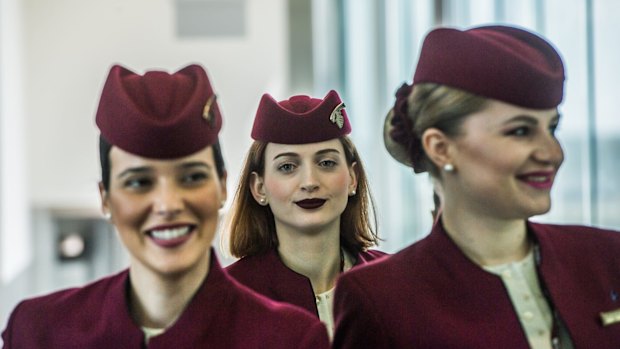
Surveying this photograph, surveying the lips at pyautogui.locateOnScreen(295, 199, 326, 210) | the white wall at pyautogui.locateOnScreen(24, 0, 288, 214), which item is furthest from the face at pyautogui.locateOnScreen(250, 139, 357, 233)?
the white wall at pyautogui.locateOnScreen(24, 0, 288, 214)

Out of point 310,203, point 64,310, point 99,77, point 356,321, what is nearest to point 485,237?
point 356,321

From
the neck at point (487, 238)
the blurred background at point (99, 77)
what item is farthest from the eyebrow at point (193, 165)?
the blurred background at point (99, 77)

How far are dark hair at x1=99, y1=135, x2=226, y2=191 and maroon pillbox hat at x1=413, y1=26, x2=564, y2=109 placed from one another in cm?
33

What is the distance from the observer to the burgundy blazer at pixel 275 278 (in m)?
1.80

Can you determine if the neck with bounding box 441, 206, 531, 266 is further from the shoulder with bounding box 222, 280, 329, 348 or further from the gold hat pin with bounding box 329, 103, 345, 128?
the gold hat pin with bounding box 329, 103, 345, 128

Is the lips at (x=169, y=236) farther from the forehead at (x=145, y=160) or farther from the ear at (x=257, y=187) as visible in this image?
the ear at (x=257, y=187)

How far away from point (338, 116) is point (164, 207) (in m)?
0.55

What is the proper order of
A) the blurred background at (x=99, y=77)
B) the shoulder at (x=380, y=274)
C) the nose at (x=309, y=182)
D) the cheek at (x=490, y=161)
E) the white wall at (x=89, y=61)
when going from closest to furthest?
the cheek at (x=490, y=161), the shoulder at (x=380, y=274), the nose at (x=309, y=182), the blurred background at (x=99, y=77), the white wall at (x=89, y=61)

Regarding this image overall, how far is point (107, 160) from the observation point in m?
1.46

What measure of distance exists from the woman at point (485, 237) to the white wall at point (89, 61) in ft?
13.8

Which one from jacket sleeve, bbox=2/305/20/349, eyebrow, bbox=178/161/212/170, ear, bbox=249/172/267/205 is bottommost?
jacket sleeve, bbox=2/305/20/349

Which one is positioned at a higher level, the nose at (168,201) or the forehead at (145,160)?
the forehead at (145,160)

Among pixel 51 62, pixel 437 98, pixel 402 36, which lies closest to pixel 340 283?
pixel 437 98

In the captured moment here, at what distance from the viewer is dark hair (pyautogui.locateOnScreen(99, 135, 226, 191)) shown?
146cm
